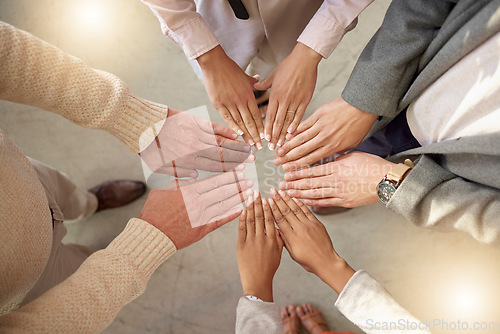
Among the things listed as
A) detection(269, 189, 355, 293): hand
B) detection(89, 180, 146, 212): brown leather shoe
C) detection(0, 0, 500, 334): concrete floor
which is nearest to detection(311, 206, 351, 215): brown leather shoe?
detection(0, 0, 500, 334): concrete floor

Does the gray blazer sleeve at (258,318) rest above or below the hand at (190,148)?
below

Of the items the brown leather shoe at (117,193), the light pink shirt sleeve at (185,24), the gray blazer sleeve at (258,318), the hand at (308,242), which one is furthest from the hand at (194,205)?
the brown leather shoe at (117,193)

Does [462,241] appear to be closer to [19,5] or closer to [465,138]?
[465,138]

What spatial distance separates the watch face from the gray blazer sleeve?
0.43m

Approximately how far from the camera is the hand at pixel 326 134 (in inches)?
34.8

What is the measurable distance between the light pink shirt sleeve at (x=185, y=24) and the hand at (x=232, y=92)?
3cm

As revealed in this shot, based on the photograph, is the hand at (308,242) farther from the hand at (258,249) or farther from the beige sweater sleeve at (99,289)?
the beige sweater sleeve at (99,289)

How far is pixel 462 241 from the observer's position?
1.25 m

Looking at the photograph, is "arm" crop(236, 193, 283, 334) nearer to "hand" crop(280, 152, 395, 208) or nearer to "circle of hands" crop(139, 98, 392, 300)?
"circle of hands" crop(139, 98, 392, 300)

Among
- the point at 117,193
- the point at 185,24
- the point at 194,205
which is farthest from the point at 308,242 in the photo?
the point at 117,193

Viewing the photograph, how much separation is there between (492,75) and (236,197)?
2.21 feet

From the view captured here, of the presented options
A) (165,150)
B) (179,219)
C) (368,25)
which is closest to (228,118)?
(165,150)

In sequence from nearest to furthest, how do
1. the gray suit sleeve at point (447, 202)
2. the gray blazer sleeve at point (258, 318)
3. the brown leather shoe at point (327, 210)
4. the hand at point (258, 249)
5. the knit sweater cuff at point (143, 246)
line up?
the gray suit sleeve at point (447, 202)
the knit sweater cuff at point (143, 246)
the gray blazer sleeve at point (258, 318)
the hand at point (258, 249)
the brown leather shoe at point (327, 210)

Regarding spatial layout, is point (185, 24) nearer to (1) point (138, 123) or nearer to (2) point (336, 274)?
(1) point (138, 123)
